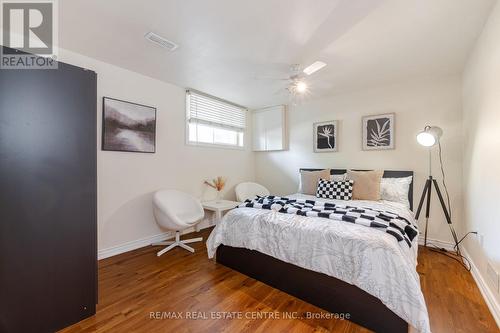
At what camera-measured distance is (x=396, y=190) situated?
3090 mm

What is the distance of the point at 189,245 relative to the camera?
3.18 metres

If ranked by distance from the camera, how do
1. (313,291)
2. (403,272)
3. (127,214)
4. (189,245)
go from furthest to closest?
(189,245)
(127,214)
(313,291)
(403,272)

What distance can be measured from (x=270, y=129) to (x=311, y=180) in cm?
153

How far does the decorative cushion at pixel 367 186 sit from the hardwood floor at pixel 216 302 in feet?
3.09

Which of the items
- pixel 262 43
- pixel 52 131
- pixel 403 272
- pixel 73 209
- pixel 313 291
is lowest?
pixel 313 291

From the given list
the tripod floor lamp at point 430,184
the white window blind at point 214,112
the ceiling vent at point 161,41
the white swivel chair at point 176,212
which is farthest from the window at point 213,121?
the tripod floor lamp at point 430,184

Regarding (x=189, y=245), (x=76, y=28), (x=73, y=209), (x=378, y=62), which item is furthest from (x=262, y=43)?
(x=189, y=245)

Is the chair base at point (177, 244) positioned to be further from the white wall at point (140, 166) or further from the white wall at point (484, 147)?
the white wall at point (484, 147)

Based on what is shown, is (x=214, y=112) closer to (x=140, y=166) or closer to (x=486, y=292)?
(x=140, y=166)

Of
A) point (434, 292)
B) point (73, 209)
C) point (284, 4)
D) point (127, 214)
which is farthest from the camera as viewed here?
point (127, 214)

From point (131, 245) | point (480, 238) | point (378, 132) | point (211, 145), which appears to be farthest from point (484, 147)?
point (131, 245)

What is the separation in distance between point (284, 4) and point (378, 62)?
5.27 ft

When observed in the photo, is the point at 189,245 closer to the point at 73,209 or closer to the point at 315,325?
the point at 73,209

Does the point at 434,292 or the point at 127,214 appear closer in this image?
the point at 434,292
